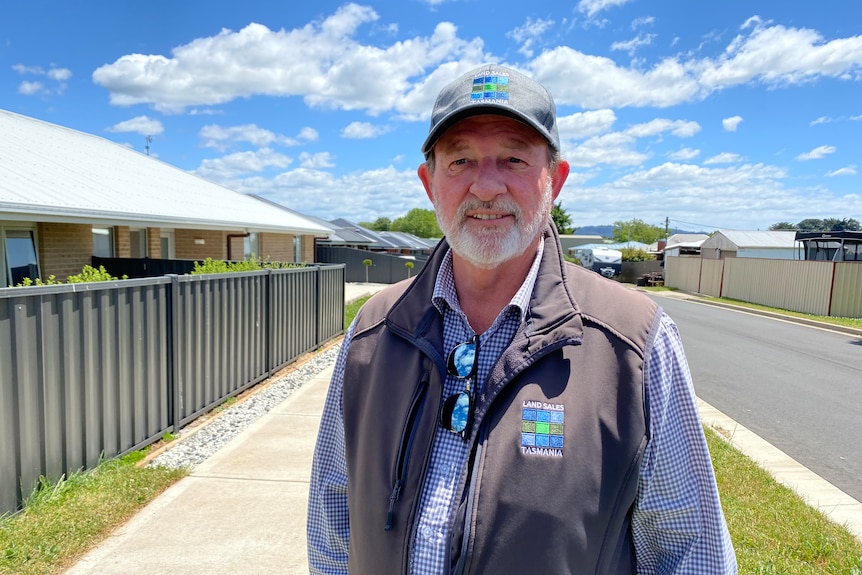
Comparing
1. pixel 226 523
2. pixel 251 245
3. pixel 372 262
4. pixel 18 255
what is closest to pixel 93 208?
pixel 18 255

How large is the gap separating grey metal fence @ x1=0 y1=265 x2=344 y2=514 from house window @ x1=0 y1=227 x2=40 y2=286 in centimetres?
426

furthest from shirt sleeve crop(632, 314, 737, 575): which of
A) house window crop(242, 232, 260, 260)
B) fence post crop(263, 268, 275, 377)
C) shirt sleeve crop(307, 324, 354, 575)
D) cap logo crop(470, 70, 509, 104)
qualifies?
house window crop(242, 232, 260, 260)

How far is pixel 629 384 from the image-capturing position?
4.57ft

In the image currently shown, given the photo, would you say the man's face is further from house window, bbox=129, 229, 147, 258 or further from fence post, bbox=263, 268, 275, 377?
house window, bbox=129, 229, 147, 258

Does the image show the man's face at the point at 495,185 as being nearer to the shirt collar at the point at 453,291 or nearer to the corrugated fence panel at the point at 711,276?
the shirt collar at the point at 453,291

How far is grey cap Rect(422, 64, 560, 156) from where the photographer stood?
5.04ft

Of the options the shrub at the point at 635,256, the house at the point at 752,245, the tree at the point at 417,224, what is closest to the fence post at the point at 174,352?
the house at the point at 752,245

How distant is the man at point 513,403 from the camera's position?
135 centimetres

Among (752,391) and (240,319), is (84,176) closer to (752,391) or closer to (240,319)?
(240,319)

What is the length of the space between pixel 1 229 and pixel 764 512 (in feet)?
32.9

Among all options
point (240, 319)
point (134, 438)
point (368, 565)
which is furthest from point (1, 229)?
point (368, 565)

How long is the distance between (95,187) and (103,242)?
1275 millimetres

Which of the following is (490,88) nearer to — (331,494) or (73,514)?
(331,494)

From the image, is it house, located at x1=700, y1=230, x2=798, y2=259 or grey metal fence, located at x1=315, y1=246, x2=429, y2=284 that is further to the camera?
house, located at x1=700, y1=230, x2=798, y2=259
